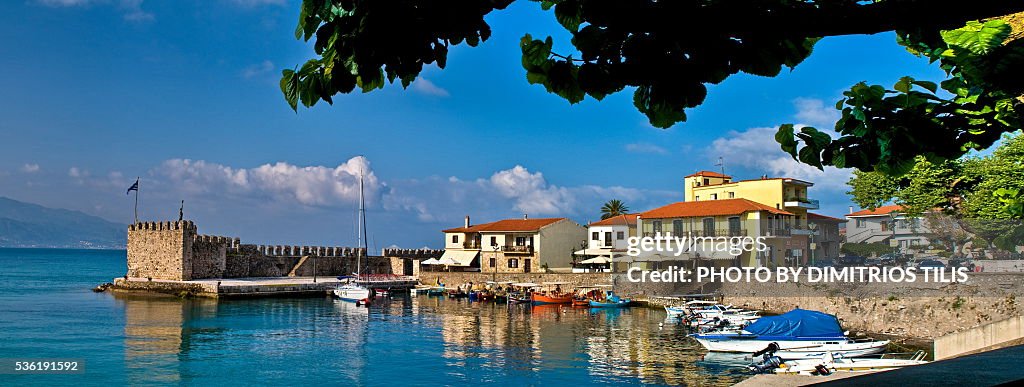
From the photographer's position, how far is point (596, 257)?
53125mm

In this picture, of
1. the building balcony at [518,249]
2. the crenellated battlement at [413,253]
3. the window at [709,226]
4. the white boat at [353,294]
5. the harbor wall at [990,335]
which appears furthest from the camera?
the crenellated battlement at [413,253]

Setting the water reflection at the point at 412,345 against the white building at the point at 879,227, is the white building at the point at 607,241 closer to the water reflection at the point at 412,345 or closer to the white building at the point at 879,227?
the water reflection at the point at 412,345

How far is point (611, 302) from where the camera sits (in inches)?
1689

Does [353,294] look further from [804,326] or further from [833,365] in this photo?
[833,365]

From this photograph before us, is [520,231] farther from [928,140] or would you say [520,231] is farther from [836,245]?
[928,140]

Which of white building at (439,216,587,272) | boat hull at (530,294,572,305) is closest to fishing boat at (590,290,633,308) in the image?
boat hull at (530,294,572,305)

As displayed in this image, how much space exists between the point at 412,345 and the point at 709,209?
2342 centimetres

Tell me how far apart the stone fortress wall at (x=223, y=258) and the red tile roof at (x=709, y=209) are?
25.1 metres

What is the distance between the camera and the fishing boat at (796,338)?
2170 cm

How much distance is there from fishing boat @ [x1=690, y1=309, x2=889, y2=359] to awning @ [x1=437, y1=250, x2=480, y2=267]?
35.8 meters

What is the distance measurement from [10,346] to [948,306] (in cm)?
3429

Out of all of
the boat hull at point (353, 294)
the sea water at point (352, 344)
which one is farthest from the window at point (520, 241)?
the boat hull at point (353, 294)

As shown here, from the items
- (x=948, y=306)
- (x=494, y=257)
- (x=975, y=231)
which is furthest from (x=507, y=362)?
(x=494, y=257)

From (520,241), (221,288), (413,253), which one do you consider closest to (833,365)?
(520,241)
